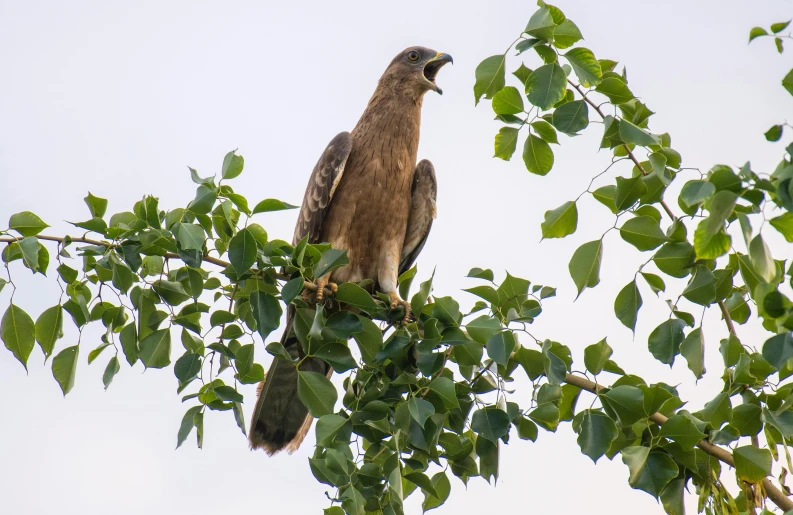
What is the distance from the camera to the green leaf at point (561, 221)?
2.81 m

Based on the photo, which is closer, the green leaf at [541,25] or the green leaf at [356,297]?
the green leaf at [541,25]

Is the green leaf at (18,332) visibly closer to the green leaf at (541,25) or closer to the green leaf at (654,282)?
the green leaf at (541,25)

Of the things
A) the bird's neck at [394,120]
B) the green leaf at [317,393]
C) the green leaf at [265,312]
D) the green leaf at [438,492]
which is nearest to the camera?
the green leaf at [265,312]

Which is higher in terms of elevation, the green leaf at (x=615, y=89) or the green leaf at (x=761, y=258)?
the green leaf at (x=615, y=89)

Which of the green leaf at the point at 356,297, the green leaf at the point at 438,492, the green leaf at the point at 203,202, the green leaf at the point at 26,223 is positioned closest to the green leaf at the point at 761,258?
the green leaf at the point at 356,297

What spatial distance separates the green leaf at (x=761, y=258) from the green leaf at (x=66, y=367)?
2.39 meters

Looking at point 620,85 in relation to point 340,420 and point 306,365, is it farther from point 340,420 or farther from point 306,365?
point 306,365

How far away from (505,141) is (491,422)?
104 cm

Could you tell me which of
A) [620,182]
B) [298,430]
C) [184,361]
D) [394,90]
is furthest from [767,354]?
[394,90]

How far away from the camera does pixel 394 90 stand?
20.4 feet

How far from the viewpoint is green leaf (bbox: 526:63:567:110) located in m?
2.63

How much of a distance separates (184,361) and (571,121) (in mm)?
1711

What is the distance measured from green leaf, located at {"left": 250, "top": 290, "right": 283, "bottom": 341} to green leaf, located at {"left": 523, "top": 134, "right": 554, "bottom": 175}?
1.10m

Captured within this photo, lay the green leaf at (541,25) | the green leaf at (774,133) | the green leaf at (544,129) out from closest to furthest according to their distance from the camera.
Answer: the green leaf at (774,133), the green leaf at (541,25), the green leaf at (544,129)
